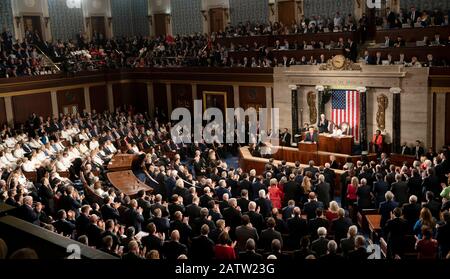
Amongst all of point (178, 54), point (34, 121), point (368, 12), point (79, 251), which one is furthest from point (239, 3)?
point (79, 251)

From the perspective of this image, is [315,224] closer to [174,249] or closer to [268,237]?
[268,237]

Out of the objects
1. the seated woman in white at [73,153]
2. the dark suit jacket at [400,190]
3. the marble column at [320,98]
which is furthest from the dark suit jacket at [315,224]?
the marble column at [320,98]

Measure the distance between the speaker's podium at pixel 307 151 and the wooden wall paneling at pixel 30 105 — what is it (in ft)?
42.7

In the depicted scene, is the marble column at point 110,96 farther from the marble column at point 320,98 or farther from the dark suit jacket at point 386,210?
the dark suit jacket at point 386,210

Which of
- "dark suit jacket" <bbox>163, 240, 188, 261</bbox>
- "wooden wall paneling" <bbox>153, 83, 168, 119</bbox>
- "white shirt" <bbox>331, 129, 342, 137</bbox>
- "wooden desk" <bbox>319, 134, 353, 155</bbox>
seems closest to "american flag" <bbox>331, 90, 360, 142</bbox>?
"white shirt" <bbox>331, 129, 342, 137</bbox>

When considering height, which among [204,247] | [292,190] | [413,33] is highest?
[413,33]

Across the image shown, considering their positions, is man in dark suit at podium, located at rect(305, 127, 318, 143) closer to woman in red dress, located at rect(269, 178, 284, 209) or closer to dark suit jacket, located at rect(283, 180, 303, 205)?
dark suit jacket, located at rect(283, 180, 303, 205)

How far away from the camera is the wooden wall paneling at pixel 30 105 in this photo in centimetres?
2262

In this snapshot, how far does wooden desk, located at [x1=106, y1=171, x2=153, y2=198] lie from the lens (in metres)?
13.1

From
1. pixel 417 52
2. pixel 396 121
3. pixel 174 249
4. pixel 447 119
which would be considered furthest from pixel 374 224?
pixel 417 52

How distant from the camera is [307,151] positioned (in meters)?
17.1

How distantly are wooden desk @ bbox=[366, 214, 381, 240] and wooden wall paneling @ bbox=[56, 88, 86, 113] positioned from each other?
719 inches

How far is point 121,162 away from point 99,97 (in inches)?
423
